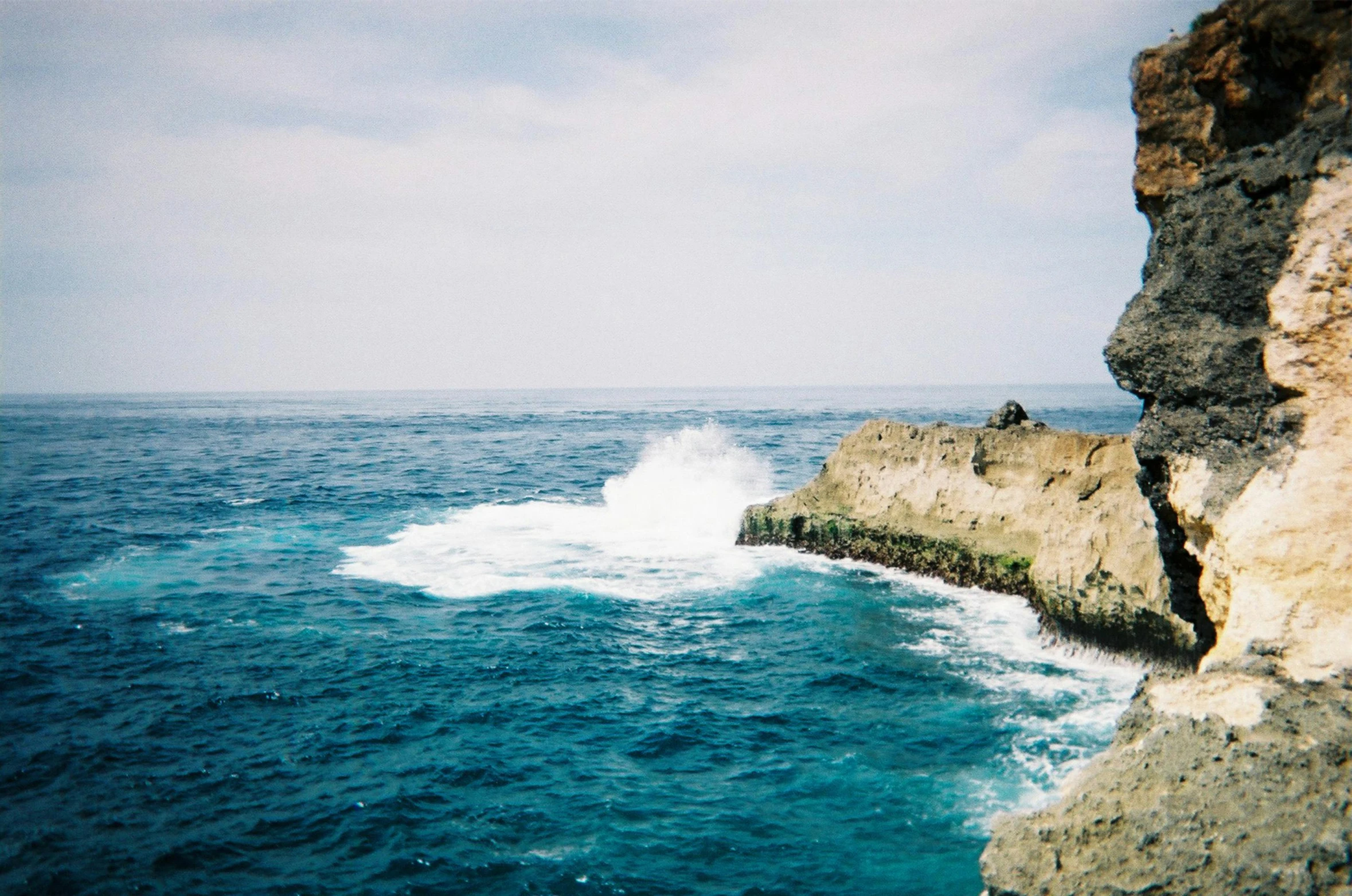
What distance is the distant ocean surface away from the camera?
10039 mm

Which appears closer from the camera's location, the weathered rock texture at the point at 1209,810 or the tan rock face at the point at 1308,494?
the weathered rock texture at the point at 1209,810

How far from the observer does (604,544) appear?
92.9ft

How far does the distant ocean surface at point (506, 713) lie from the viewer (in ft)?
32.9

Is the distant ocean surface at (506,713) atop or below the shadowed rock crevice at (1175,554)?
below

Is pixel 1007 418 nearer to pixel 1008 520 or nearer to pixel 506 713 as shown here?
pixel 1008 520

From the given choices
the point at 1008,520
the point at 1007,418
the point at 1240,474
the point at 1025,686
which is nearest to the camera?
the point at 1240,474

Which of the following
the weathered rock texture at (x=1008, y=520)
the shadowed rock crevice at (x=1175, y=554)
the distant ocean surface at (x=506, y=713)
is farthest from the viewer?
the weathered rock texture at (x=1008, y=520)

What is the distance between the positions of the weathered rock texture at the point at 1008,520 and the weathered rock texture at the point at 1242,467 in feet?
25.2

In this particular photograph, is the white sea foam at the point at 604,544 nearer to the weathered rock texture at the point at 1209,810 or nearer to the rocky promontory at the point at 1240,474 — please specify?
the rocky promontory at the point at 1240,474

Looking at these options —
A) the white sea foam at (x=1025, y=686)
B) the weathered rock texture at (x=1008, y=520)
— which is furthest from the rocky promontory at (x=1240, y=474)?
the weathered rock texture at (x=1008, y=520)

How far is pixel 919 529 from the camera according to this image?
2322 cm

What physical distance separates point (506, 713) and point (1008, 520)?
14683 mm

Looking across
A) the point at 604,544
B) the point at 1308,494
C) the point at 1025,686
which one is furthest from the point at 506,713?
the point at 604,544

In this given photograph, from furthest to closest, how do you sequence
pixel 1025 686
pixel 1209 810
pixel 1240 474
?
pixel 1025 686 → pixel 1240 474 → pixel 1209 810
